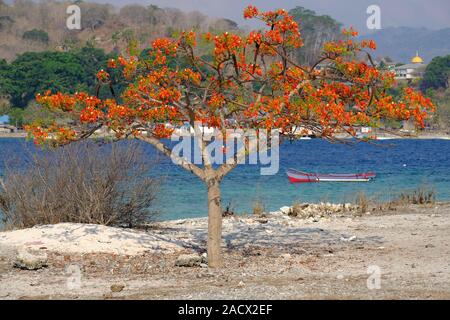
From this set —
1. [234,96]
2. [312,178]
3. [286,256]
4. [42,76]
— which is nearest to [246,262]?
[286,256]

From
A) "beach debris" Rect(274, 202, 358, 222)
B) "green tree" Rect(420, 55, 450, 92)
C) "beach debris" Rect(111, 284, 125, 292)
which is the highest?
"beach debris" Rect(111, 284, 125, 292)

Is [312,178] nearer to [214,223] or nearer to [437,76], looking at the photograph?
[214,223]

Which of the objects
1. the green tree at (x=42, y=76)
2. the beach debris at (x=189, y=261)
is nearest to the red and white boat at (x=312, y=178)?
the beach debris at (x=189, y=261)

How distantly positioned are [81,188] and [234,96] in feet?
13.5

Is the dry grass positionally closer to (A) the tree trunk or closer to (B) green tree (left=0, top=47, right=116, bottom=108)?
(A) the tree trunk

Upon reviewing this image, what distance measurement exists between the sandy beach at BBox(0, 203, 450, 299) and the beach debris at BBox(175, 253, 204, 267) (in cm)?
14

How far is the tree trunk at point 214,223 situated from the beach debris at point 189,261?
0.20m

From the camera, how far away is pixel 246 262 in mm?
14398

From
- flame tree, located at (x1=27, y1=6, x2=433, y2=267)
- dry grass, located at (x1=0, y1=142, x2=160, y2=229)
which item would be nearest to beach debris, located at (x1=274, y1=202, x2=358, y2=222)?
dry grass, located at (x1=0, y1=142, x2=160, y2=229)

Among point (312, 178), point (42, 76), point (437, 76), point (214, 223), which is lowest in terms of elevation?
point (437, 76)

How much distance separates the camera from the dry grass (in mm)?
16984

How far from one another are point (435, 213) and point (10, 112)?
10075 cm

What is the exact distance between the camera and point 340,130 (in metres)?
13.4

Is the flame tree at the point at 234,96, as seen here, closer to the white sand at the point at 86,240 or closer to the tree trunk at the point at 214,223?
the tree trunk at the point at 214,223
